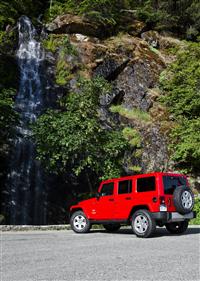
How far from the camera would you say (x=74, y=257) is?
26.7 ft

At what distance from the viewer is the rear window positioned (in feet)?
39.2

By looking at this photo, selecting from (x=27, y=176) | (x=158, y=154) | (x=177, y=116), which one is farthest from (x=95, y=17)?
(x=27, y=176)

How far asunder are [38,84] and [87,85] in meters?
10.2

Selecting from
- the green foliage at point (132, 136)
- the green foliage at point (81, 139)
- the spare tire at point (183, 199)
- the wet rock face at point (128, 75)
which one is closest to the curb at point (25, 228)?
the green foliage at point (81, 139)

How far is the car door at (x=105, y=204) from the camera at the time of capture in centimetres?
1314

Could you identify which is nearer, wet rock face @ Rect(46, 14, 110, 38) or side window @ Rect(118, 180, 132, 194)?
side window @ Rect(118, 180, 132, 194)

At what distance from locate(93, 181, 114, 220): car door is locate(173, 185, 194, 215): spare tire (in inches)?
94.3

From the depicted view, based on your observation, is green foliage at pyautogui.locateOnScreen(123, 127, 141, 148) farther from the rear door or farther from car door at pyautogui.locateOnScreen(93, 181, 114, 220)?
the rear door

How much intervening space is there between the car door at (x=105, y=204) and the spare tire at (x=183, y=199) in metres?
2.40

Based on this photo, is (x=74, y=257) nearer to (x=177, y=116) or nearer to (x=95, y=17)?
(x=177, y=116)

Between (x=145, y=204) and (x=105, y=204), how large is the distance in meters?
1.87

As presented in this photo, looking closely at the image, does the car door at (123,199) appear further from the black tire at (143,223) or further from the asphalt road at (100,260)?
the asphalt road at (100,260)

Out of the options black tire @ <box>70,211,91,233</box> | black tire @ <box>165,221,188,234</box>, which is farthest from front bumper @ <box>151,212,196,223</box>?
black tire @ <box>70,211,91,233</box>

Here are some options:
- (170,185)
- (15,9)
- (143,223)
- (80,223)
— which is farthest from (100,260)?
(15,9)
